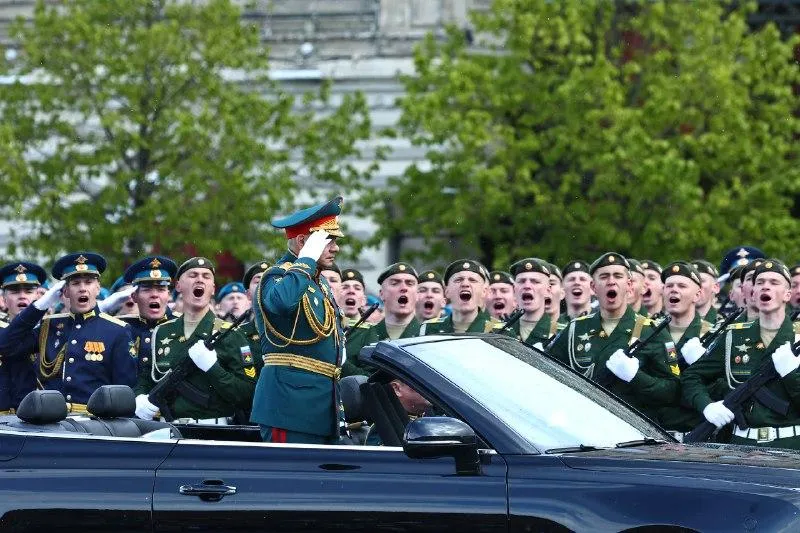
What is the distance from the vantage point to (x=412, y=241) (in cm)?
3161

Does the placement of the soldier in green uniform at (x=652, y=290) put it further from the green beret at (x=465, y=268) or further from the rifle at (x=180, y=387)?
the rifle at (x=180, y=387)

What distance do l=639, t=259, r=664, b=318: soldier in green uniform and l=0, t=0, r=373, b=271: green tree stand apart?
11826 millimetres

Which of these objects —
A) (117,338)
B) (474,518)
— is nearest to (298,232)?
(474,518)

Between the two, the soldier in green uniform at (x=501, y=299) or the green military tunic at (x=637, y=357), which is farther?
the soldier in green uniform at (x=501, y=299)

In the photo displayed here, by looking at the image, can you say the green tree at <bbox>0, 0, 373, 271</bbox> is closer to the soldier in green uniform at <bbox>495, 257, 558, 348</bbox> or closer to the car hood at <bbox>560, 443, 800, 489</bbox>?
the soldier in green uniform at <bbox>495, 257, 558, 348</bbox>

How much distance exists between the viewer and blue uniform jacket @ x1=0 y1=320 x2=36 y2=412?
15.0 m

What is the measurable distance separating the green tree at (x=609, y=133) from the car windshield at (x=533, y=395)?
17795mm

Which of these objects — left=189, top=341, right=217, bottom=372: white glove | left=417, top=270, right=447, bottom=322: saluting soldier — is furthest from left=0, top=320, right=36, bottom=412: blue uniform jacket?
left=417, top=270, right=447, bottom=322: saluting soldier

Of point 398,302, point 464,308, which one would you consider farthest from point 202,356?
point 464,308


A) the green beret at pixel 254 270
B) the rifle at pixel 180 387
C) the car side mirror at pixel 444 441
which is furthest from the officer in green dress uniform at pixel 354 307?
the car side mirror at pixel 444 441

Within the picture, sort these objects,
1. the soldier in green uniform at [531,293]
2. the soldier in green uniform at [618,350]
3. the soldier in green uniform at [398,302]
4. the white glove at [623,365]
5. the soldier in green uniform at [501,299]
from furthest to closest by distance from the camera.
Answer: the soldier in green uniform at [501,299] → the soldier in green uniform at [398,302] → the soldier in green uniform at [531,293] → the soldier in green uniform at [618,350] → the white glove at [623,365]

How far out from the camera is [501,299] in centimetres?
1642

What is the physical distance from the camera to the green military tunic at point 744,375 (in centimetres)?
1209

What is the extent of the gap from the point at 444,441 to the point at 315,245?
7.48 feet
